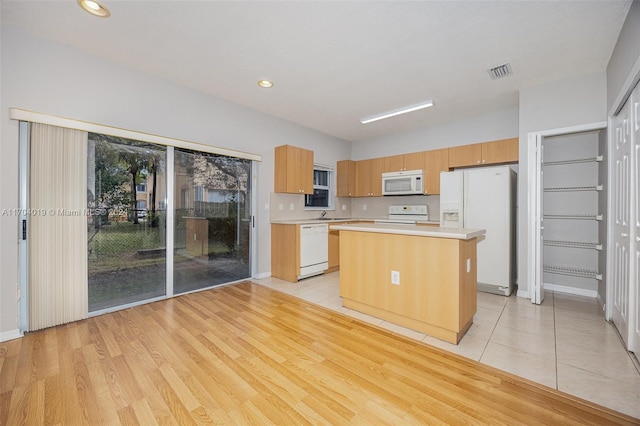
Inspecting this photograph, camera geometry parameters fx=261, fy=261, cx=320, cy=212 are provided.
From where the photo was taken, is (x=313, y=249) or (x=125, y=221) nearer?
(x=125, y=221)

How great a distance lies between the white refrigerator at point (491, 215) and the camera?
3.50m

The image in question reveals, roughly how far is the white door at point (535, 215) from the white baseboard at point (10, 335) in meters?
5.38

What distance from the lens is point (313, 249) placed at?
4348 millimetres

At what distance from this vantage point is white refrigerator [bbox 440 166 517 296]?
11.5 ft

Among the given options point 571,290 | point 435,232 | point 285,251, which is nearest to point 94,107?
point 285,251

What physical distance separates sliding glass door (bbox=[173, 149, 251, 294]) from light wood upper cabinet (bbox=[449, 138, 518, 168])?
3.51 metres

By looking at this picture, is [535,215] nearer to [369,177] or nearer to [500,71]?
[500,71]

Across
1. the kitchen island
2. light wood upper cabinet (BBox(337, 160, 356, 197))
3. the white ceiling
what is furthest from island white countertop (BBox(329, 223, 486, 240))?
light wood upper cabinet (BBox(337, 160, 356, 197))

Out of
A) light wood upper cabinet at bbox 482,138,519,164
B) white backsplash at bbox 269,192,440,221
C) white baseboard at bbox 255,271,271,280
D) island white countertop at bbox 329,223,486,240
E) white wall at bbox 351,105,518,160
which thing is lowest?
white baseboard at bbox 255,271,271,280

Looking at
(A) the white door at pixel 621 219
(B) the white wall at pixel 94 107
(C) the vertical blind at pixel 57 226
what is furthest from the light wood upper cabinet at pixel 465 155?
(C) the vertical blind at pixel 57 226

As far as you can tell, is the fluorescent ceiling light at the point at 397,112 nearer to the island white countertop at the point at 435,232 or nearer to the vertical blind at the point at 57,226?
the island white countertop at the point at 435,232

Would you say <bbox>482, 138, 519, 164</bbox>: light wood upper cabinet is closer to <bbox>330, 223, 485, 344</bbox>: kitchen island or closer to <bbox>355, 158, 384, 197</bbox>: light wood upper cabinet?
<bbox>355, 158, 384, 197</bbox>: light wood upper cabinet

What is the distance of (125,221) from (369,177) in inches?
170

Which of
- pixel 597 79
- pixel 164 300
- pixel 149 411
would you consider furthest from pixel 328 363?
pixel 597 79
